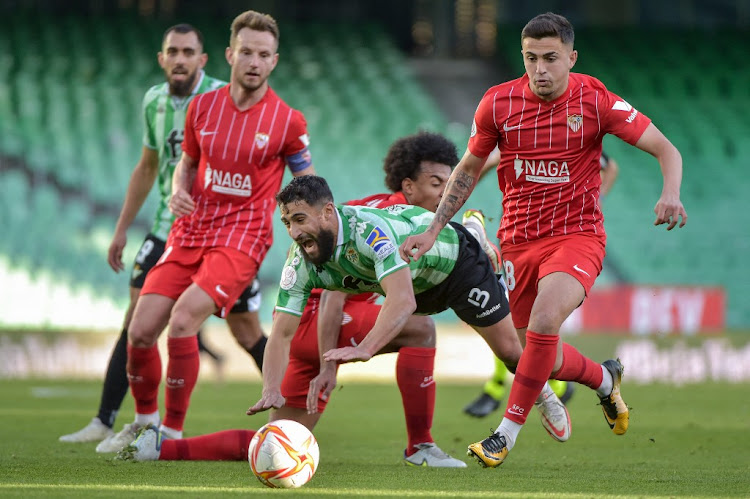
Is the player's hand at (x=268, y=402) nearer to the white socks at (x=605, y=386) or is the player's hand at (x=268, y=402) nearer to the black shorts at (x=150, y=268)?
the black shorts at (x=150, y=268)

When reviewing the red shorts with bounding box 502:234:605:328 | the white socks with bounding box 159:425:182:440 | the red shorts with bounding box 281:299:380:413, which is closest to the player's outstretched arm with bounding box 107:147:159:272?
the white socks with bounding box 159:425:182:440

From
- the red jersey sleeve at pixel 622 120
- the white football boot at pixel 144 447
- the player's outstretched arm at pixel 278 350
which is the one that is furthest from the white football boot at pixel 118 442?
the red jersey sleeve at pixel 622 120

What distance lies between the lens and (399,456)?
6023 mm

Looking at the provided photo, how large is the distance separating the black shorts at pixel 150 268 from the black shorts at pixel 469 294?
4.54 feet

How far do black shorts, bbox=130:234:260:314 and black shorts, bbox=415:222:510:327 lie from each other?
4.54ft

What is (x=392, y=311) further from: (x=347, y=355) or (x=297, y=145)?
(x=297, y=145)

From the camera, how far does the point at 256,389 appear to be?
38.1 ft

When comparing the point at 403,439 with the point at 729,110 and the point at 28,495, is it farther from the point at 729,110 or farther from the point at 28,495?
the point at 729,110

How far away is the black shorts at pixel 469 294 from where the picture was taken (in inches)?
211

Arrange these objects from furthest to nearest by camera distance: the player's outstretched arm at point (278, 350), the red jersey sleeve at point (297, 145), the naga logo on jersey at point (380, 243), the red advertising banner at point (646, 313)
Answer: the red advertising banner at point (646, 313)
the red jersey sleeve at point (297, 145)
the player's outstretched arm at point (278, 350)
the naga logo on jersey at point (380, 243)

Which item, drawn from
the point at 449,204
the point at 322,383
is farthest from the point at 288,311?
the point at 449,204

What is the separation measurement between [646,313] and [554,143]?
26.2 feet

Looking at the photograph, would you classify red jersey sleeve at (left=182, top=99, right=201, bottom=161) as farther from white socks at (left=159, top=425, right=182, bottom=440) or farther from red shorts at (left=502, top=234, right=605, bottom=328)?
red shorts at (left=502, top=234, right=605, bottom=328)

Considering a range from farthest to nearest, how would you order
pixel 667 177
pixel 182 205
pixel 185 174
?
pixel 185 174
pixel 182 205
pixel 667 177
